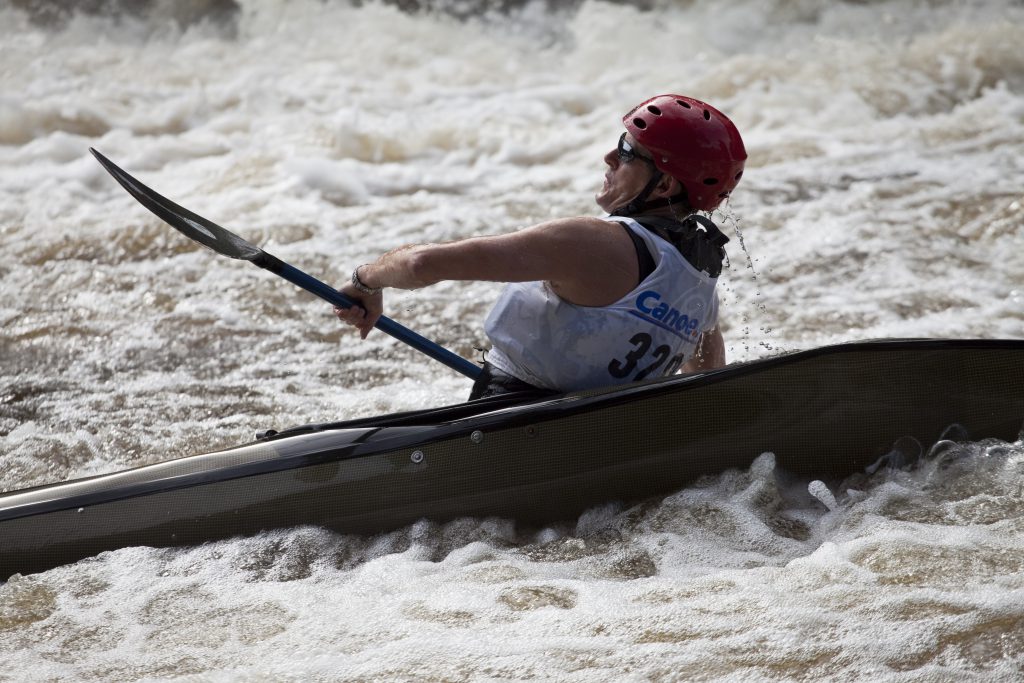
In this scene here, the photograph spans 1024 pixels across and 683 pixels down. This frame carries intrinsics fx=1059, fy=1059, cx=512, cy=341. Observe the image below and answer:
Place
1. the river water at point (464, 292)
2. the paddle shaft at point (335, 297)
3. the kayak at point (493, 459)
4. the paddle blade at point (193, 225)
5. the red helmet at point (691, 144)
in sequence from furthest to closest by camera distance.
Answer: the paddle blade at point (193, 225) < the paddle shaft at point (335, 297) < the kayak at point (493, 459) < the red helmet at point (691, 144) < the river water at point (464, 292)

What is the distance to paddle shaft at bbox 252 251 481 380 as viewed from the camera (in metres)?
2.76

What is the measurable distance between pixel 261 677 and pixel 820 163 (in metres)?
5.87

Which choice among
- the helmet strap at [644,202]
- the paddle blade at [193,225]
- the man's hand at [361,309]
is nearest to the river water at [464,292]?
the man's hand at [361,309]

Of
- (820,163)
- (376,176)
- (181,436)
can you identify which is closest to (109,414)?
(181,436)

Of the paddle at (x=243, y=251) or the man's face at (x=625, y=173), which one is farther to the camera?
the paddle at (x=243, y=251)

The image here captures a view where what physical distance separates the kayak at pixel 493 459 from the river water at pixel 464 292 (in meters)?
0.06

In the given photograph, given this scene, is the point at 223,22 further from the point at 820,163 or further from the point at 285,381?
the point at 285,381

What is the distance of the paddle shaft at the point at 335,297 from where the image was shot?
9.05 feet

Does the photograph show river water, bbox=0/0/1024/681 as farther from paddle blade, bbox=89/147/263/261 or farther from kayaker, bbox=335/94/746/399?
paddle blade, bbox=89/147/263/261

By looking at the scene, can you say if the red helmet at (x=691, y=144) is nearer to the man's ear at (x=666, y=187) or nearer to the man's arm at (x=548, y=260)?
the man's ear at (x=666, y=187)

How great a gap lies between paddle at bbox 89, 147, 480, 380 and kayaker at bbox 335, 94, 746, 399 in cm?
21

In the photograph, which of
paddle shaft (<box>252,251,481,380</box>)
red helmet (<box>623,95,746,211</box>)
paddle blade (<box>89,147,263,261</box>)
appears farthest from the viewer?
paddle blade (<box>89,147,263,261</box>)

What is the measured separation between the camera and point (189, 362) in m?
4.52

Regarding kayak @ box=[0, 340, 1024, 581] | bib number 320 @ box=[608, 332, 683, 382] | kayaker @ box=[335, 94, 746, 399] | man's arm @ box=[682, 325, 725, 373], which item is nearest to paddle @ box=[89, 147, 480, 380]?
kayaker @ box=[335, 94, 746, 399]
